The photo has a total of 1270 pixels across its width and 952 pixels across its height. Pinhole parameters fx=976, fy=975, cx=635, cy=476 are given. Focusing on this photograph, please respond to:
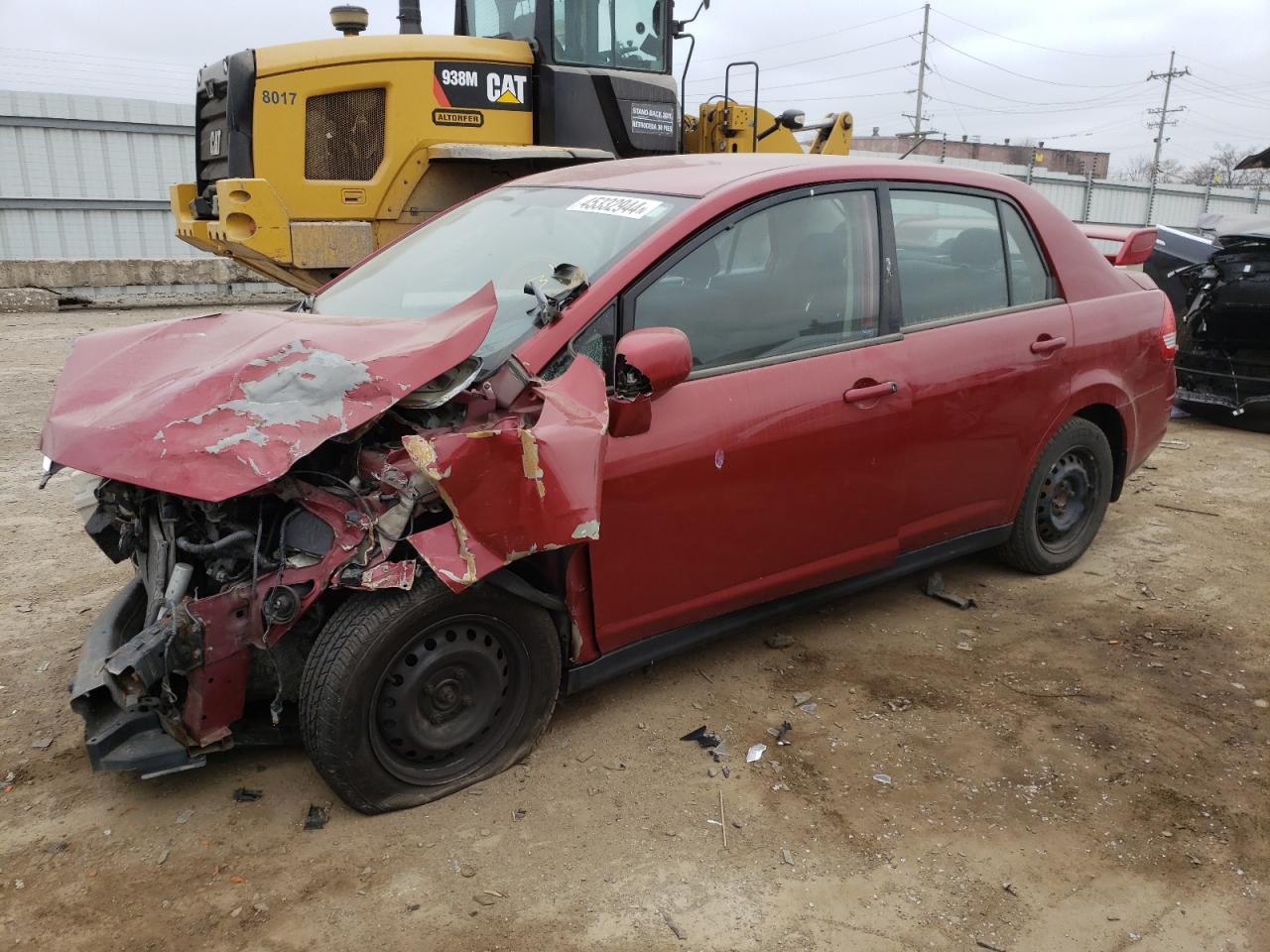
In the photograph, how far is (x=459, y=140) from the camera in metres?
7.33

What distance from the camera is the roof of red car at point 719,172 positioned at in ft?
11.0

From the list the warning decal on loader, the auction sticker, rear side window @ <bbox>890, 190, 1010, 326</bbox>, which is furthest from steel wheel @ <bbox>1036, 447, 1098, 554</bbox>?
the warning decal on loader

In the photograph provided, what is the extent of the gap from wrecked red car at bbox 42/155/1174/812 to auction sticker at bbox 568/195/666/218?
0.6 inches

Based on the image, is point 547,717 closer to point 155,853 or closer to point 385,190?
point 155,853

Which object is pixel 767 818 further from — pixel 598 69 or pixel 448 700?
pixel 598 69

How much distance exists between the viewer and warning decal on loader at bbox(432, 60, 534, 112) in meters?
7.16

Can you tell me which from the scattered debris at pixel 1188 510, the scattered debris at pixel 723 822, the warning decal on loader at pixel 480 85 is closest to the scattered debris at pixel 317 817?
the scattered debris at pixel 723 822

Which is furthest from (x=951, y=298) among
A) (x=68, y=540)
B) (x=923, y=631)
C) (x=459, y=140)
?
(x=459, y=140)

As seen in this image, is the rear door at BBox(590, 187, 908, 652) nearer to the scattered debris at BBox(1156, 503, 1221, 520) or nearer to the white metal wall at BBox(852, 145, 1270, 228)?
the scattered debris at BBox(1156, 503, 1221, 520)

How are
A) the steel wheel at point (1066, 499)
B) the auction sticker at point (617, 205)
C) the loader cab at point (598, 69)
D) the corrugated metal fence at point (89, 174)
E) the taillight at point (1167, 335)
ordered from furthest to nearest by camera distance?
the corrugated metal fence at point (89, 174)
the loader cab at point (598, 69)
the taillight at point (1167, 335)
the steel wheel at point (1066, 499)
the auction sticker at point (617, 205)

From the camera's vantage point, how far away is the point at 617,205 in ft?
11.0

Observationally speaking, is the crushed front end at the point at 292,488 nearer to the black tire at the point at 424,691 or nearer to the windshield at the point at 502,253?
the black tire at the point at 424,691

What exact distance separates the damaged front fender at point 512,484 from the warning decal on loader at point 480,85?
5287 millimetres

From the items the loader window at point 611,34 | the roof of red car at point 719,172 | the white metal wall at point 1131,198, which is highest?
the loader window at point 611,34
